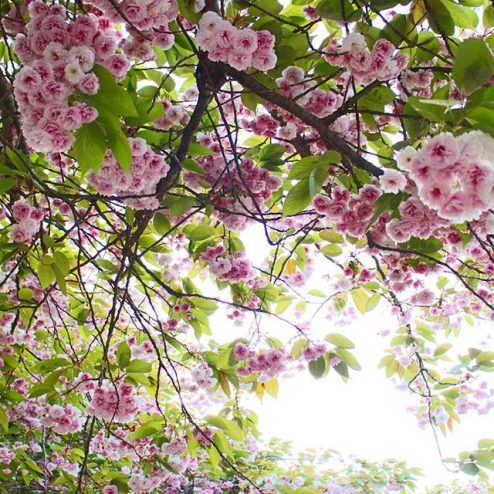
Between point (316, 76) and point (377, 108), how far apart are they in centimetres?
24

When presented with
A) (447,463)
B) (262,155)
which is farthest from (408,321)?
(262,155)

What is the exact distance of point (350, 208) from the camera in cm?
148

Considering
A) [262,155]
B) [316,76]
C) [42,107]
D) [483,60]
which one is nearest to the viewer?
[483,60]

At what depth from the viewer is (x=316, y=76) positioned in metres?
1.60

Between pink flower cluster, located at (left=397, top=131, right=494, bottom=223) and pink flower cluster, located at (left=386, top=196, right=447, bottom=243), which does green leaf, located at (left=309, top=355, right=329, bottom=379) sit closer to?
pink flower cluster, located at (left=386, top=196, right=447, bottom=243)

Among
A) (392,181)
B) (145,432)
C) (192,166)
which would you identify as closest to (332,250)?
(192,166)

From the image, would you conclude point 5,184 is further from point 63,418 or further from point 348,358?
point 348,358

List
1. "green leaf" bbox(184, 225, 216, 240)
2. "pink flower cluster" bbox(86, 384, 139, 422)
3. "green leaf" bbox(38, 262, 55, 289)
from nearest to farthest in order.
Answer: "green leaf" bbox(38, 262, 55, 289) → "pink flower cluster" bbox(86, 384, 139, 422) → "green leaf" bbox(184, 225, 216, 240)

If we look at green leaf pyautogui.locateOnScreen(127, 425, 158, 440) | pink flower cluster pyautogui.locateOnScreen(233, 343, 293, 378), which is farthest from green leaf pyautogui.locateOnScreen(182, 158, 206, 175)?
green leaf pyautogui.locateOnScreen(127, 425, 158, 440)

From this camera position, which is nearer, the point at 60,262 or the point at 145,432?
the point at 60,262

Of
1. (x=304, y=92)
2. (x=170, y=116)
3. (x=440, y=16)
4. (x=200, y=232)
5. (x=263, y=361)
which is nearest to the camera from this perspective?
(x=440, y=16)

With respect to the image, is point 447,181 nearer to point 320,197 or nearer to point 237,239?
point 320,197

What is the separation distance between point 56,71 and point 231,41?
1.60 feet

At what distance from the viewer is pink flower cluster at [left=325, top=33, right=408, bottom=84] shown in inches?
54.4
